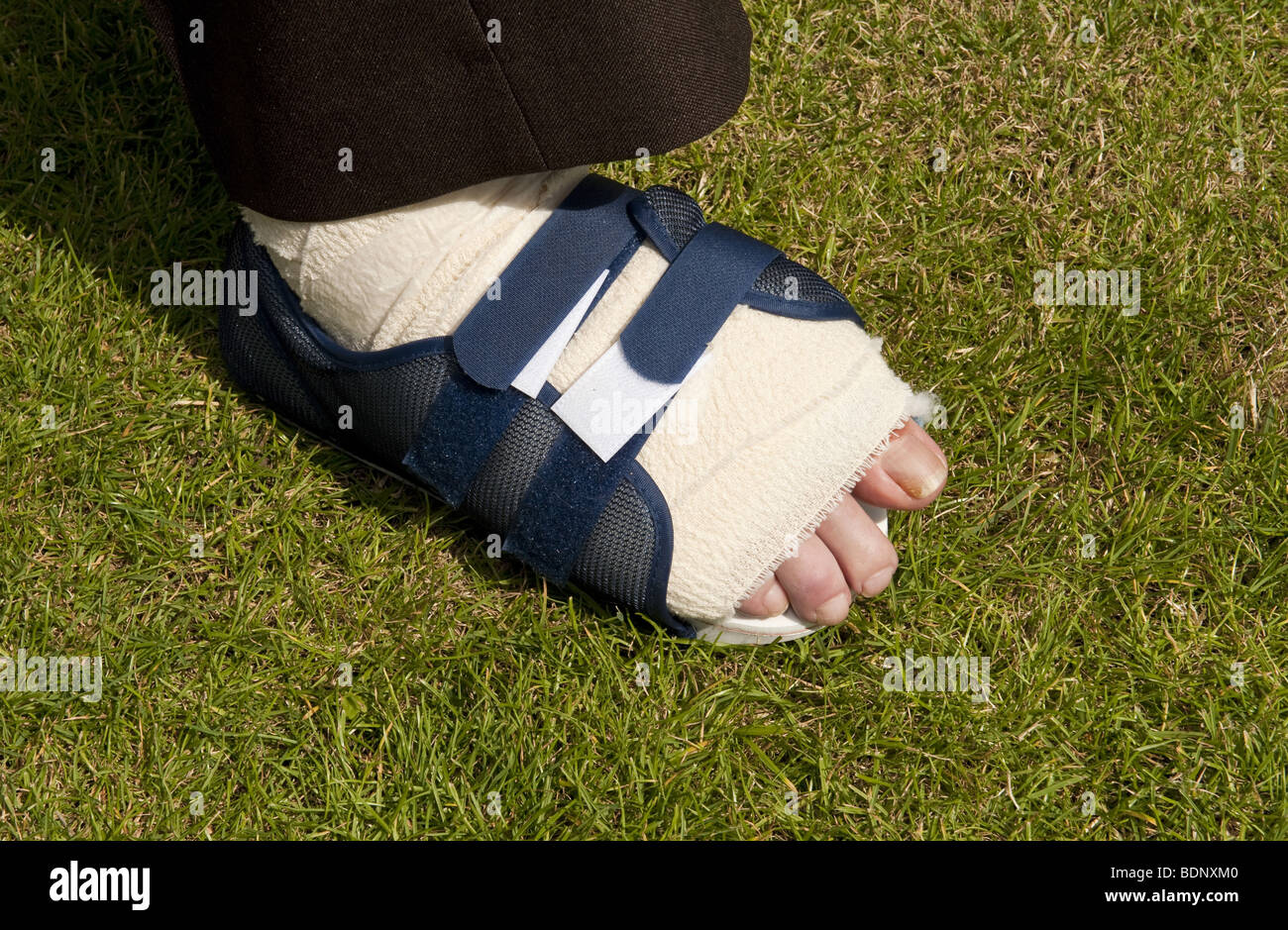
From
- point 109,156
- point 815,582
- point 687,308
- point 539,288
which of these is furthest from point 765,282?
point 109,156

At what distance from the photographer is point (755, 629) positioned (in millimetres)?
1718

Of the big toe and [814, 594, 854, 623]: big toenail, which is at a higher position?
the big toe

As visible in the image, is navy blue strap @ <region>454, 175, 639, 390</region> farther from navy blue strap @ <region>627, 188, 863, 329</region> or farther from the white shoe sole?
the white shoe sole

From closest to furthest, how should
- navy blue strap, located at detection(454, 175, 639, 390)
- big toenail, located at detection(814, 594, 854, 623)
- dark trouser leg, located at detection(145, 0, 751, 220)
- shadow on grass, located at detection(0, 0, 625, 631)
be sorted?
dark trouser leg, located at detection(145, 0, 751, 220) < navy blue strap, located at detection(454, 175, 639, 390) < big toenail, located at detection(814, 594, 854, 623) < shadow on grass, located at detection(0, 0, 625, 631)

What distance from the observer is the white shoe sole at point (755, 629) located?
1.72m

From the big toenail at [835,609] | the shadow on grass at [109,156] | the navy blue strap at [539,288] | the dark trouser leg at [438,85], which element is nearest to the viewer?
the dark trouser leg at [438,85]

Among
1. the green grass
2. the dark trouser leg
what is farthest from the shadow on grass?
the dark trouser leg

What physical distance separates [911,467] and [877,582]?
0.18 metres

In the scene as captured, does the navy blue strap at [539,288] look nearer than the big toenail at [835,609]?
Yes

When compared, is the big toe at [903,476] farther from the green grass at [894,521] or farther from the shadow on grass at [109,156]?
the shadow on grass at [109,156]

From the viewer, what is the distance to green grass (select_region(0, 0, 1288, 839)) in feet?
5.59

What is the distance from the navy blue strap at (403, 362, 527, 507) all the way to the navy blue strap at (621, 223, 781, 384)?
19 cm

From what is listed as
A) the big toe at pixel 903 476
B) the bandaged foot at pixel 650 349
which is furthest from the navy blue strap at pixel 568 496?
the big toe at pixel 903 476

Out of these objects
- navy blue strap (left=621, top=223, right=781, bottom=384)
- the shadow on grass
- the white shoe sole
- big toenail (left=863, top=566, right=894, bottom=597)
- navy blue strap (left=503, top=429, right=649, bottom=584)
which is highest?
the shadow on grass
